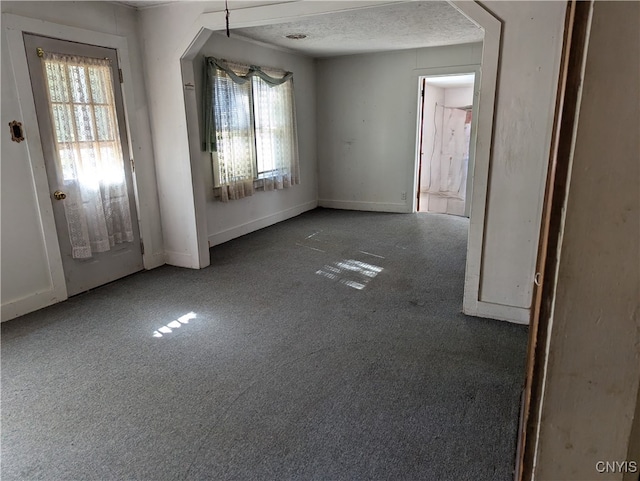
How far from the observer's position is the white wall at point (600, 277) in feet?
2.00

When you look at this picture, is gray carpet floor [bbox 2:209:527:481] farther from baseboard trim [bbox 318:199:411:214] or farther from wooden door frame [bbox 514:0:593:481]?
baseboard trim [bbox 318:199:411:214]

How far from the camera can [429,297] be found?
3.52m

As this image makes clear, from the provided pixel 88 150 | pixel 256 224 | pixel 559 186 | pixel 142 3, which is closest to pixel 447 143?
pixel 256 224

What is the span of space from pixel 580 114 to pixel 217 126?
178 inches

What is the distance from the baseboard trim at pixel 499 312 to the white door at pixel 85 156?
317 cm

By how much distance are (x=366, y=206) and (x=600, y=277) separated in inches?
253

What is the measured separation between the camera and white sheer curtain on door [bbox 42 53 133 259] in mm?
3348

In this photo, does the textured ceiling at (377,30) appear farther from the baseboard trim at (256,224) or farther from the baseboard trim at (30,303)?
the baseboard trim at (30,303)

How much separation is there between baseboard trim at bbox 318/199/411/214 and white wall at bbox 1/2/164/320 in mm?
4199

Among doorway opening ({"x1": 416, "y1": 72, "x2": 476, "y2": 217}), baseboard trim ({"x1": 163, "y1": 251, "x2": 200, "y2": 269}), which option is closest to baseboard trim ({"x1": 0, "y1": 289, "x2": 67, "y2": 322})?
baseboard trim ({"x1": 163, "y1": 251, "x2": 200, "y2": 269})

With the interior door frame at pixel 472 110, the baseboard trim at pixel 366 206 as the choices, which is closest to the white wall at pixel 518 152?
the interior door frame at pixel 472 110

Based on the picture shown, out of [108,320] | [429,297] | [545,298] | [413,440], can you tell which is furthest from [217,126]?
[545,298]

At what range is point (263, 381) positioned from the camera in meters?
2.39

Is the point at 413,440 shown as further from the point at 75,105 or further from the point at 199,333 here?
the point at 75,105
